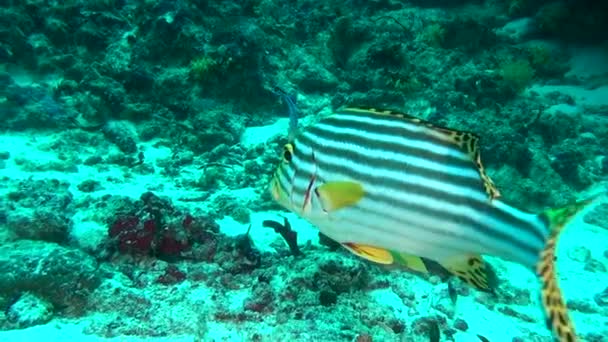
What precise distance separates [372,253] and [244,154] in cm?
564

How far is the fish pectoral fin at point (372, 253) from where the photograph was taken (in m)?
2.20

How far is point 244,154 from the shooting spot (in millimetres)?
7652

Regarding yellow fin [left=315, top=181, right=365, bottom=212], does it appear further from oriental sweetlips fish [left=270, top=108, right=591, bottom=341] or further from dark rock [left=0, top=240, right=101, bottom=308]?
dark rock [left=0, top=240, right=101, bottom=308]

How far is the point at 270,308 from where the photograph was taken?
12.4ft

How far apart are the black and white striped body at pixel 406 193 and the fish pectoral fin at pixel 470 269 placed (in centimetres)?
4

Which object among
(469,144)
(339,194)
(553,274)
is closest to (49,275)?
(339,194)

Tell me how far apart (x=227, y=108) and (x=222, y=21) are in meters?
2.21

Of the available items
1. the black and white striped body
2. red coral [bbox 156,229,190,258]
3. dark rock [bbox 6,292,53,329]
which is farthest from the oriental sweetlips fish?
dark rock [bbox 6,292,53,329]

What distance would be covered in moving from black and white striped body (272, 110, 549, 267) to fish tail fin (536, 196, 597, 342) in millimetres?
87

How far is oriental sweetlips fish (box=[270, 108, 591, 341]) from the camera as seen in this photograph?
2109mm

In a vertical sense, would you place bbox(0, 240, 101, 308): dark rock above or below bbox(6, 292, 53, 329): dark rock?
above

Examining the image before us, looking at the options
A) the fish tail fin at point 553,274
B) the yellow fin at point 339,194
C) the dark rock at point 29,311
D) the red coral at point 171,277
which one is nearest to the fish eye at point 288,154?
the yellow fin at point 339,194

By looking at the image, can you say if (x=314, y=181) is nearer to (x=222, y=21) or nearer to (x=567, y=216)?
(x=567, y=216)

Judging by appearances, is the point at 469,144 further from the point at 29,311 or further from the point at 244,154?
the point at 244,154
